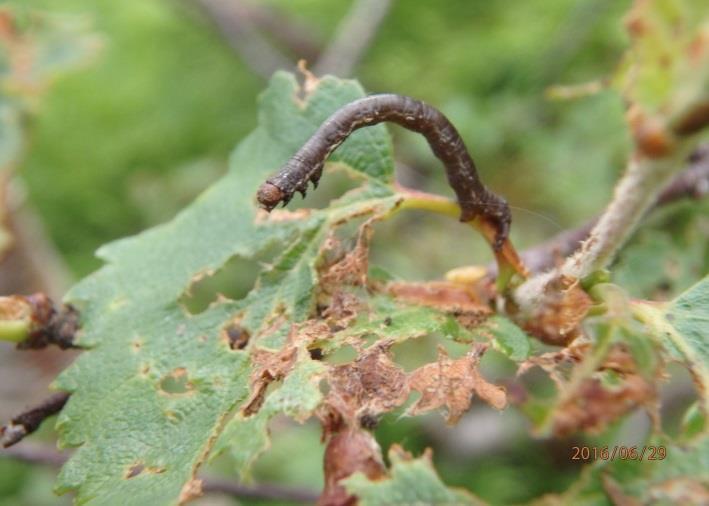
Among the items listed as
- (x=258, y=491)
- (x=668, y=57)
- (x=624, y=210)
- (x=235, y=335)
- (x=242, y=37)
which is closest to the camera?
(x=668, y=57)

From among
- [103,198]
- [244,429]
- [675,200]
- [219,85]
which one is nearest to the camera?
[244,429]

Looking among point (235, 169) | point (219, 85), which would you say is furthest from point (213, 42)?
A: point (235, 169)

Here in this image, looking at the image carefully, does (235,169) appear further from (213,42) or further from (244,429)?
(213,42)

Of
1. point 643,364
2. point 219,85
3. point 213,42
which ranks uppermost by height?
point 213,42

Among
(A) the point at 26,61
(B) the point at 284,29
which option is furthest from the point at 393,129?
(A) the point at 26,61

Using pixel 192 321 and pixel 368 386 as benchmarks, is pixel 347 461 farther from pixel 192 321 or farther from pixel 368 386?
pixel 192 321

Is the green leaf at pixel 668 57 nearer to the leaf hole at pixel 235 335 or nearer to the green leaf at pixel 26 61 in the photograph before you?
the leaf hole at pixel 235 335

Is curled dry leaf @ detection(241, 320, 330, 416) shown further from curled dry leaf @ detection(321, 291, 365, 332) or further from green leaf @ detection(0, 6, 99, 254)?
green leaf @ detection(0, 6, 99, 254)

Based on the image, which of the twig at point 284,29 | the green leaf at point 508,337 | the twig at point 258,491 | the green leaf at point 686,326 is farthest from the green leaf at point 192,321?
the twig at point 284,29
